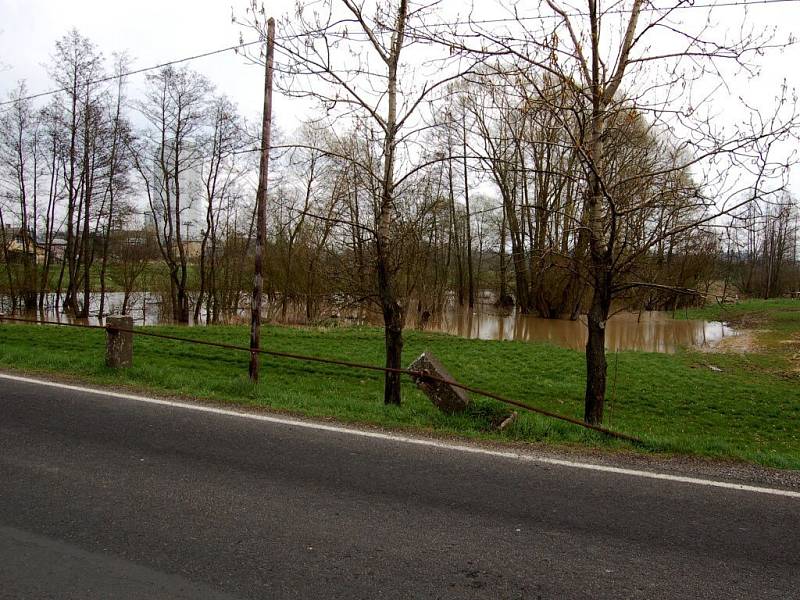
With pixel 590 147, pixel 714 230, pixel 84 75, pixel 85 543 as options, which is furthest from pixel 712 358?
pixel 84 75

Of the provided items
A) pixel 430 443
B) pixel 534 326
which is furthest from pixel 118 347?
pixel 534 326

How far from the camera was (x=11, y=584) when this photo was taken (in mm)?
3051

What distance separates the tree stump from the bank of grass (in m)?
0.14

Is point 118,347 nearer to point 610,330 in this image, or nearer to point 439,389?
point 439,389

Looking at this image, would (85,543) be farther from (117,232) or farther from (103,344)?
(117,232)

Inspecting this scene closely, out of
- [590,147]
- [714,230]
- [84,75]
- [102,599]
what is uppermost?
[84,75]

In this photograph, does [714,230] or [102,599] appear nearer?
[102,599]

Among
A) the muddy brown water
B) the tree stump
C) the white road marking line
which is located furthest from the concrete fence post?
the muddy brown water

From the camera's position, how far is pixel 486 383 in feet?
44.9

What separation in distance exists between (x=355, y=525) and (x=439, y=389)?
128 inches

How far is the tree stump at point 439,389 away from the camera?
690 centimetres

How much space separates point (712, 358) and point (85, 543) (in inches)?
813

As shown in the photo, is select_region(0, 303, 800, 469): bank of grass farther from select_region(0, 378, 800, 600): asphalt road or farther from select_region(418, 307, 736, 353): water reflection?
select_region(418, 307, 736, 353): water reflection

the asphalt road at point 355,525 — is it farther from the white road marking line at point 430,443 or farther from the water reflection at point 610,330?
the water reflection at point 610,330
